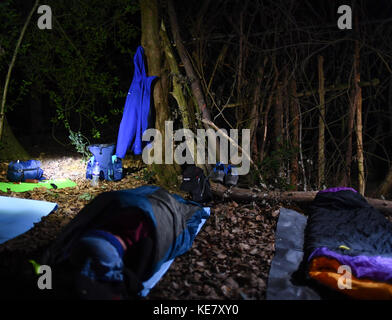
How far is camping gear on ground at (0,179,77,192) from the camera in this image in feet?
15.6

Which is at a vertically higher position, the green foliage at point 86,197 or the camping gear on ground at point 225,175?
the camping gear on ground at point 225,175

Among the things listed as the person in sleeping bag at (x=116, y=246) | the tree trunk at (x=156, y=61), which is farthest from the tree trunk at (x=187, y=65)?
the person in sleeping bag at (x=116, y=246)

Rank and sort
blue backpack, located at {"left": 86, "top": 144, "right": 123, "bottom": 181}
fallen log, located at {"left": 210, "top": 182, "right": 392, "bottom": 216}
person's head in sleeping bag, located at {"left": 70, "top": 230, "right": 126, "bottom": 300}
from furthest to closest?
1. blue backpack, located at {"left": 86, "top": 144, "right": 123, "bottom": 181}
2. fallen log, located at {"left": 210, "top": 182, "right": 392, "bottom": 216}
3. person's head in sleeping bag, located at {"left": 70, "top": 230, "right": 126, "bottom": 300}

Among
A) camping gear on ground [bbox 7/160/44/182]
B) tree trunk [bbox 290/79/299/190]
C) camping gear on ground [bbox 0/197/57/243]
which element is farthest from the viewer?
camping gear on ground [bbox 7/160/44/182]

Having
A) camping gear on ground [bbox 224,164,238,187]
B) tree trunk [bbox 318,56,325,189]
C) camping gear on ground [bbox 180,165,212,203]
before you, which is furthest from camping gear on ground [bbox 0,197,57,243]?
tree trunk [bbox 318,56,325,189]

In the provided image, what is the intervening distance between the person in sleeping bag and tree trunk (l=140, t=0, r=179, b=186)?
2237mm

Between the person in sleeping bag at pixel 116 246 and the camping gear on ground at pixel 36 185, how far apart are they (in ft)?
8.51

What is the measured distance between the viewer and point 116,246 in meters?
2.19

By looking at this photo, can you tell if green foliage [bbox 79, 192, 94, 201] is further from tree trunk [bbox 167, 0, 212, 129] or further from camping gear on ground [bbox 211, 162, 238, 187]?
tree trunk [bbox 167, 0, 212, 129]

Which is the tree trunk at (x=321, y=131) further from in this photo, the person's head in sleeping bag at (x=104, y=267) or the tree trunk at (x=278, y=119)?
the person's head in sleeping bag at (x=104, y=267)

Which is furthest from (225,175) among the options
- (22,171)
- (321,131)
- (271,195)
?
(22,171)

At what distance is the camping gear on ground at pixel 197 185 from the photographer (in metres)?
4.25

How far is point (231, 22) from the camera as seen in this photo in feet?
15.8
